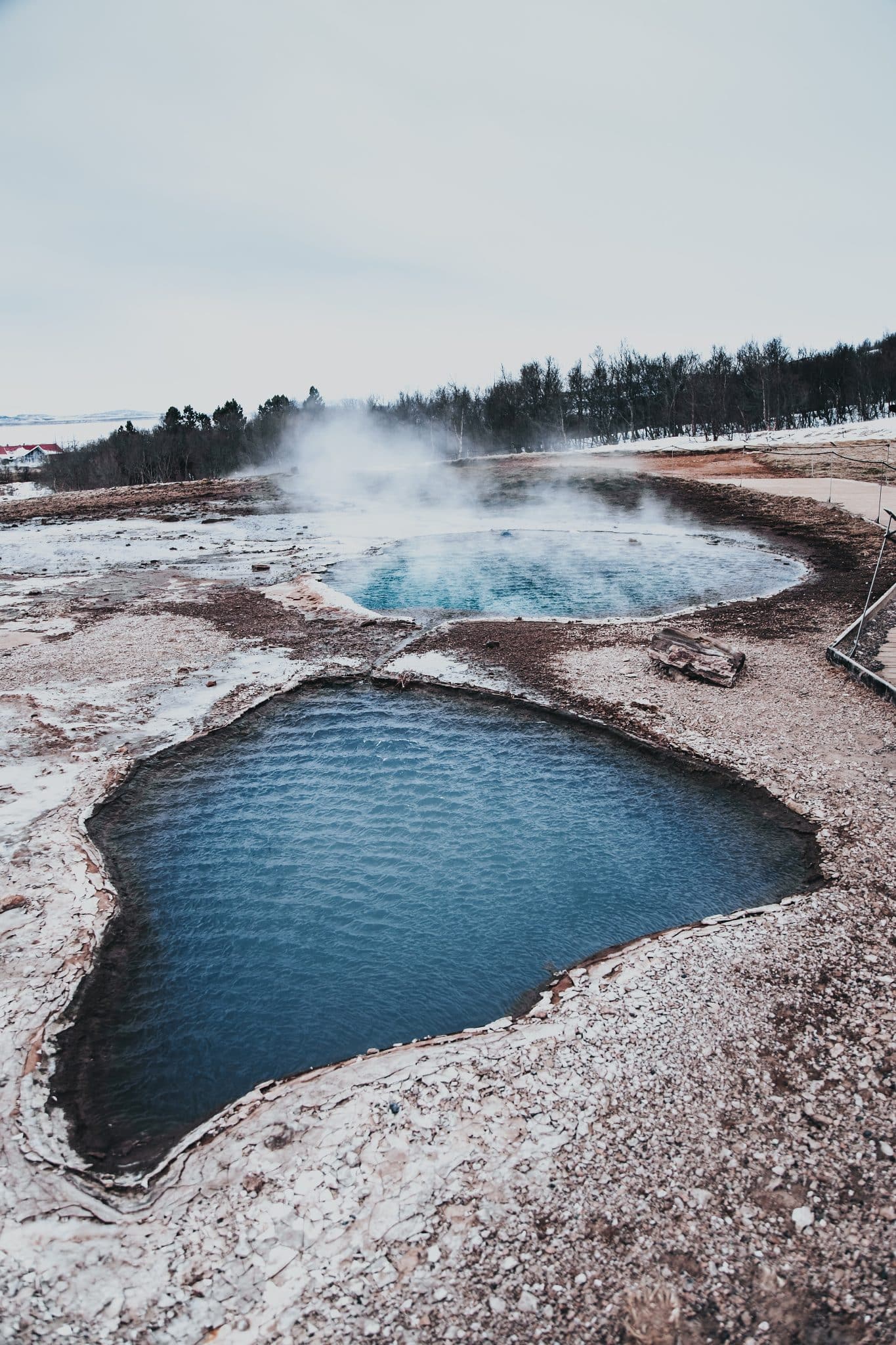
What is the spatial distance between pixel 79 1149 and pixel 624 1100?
10.8ft

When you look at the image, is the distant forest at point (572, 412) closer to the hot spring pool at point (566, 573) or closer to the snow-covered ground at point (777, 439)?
the snow-covered ground at point (777, 439)

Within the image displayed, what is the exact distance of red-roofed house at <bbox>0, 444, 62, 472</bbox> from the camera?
358ft

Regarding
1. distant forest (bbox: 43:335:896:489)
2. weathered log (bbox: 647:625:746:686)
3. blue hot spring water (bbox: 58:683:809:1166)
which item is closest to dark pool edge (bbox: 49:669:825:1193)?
blue hot spring water (bbox: 58:683:809:1166)

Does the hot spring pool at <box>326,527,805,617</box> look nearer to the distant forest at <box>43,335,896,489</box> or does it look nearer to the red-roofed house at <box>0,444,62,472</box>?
the distant forest at <box>43,335,896,489</box>

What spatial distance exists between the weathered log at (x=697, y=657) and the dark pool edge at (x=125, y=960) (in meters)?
2.06

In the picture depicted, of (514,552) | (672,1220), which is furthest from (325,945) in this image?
(514,552)

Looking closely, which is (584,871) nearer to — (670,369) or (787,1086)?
(787,1086)

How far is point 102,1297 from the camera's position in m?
3.75

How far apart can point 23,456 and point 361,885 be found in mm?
135790

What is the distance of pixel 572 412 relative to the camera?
273 ft

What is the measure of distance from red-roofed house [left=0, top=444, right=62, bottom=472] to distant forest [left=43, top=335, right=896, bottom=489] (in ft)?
72.1

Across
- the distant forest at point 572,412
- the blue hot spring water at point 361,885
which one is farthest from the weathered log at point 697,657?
the distant forest at point 572,412

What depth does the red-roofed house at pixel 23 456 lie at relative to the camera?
109m

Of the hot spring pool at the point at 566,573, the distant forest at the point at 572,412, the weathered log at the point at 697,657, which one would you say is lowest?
the weathered log at the point at 697,657
